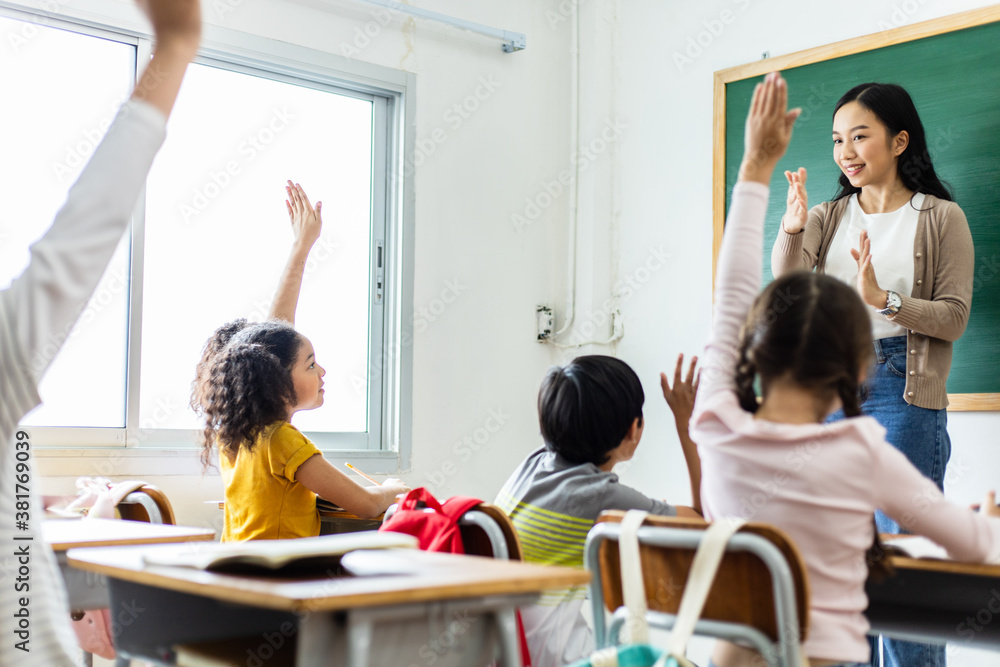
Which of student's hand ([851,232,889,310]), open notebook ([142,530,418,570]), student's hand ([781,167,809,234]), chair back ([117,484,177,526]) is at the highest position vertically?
student's hand ([781,167,809,234])

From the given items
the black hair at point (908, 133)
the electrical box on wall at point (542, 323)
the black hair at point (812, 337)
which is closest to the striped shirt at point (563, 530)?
the black hair at point (812, 337)

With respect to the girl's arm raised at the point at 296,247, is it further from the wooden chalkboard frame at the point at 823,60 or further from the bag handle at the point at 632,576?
the bag handle at the point at 632,576

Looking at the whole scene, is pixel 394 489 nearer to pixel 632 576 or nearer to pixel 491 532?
pixel 491 532

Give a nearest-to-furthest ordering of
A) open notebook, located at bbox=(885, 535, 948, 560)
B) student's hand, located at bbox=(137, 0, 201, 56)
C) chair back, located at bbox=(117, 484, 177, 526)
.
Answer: student's hand, located at bbox=(137, 0, 201, 56) → open notebook, located at bbox=(885, 535, 948, 560) → chair back, located at bbox=(117, 484, 177, 526)

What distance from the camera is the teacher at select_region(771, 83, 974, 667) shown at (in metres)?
2.49

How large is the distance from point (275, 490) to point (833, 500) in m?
1.43

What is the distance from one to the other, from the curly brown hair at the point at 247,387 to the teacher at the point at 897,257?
4.89 ft

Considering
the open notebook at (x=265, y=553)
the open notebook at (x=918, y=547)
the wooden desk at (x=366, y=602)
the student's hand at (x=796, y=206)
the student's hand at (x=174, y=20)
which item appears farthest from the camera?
the student's hand at (x=796, y=206)

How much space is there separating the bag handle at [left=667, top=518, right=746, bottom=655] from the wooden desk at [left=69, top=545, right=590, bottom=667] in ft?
0.66

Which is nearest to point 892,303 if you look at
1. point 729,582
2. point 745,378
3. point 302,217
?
point 745,378

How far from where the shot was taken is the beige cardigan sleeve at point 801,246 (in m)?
2.75

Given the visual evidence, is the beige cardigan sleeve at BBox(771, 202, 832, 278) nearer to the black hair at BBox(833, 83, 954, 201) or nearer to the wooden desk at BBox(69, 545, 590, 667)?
the black hair at BBox(833, 83, 954, 201)

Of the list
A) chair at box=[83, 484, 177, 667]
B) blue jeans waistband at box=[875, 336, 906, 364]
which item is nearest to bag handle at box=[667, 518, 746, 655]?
chair at box=[83, 484, 177, 667]

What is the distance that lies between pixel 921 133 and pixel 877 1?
2.59 feet
